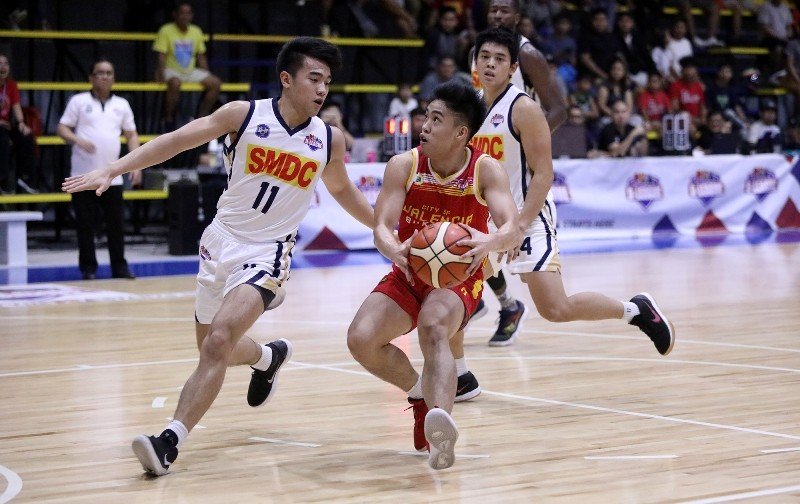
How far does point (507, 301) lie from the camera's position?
841cm

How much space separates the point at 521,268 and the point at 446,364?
197 cm

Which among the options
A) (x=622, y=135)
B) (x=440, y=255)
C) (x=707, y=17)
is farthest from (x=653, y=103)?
(x=440, y=255)

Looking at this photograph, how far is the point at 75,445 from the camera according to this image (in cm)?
552

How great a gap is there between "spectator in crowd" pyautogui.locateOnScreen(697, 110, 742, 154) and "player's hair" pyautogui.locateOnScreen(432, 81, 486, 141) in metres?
12.4

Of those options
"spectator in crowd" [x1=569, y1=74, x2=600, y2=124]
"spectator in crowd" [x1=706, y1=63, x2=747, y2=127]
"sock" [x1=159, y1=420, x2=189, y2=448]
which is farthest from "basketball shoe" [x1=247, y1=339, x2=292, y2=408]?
"spectator in crowd" [x1=706, y1=63, x2=747, y2=127]

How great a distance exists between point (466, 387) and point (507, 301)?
200cm

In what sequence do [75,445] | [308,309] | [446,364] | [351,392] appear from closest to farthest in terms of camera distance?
[446,364], [75,445], [351,392], [308,309]

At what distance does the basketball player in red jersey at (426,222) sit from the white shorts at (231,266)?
415mm

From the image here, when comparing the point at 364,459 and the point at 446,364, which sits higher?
the point at 446,364

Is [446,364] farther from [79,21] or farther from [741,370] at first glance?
[79,21]

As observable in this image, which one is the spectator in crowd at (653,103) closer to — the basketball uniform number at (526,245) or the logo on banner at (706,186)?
Result: the logo on banner at (706,186)

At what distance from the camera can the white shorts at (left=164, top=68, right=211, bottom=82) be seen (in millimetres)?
15852

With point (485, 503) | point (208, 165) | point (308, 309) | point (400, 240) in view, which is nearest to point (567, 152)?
point (208, 165)

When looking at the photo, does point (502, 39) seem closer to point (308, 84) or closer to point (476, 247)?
point (308, 84)
